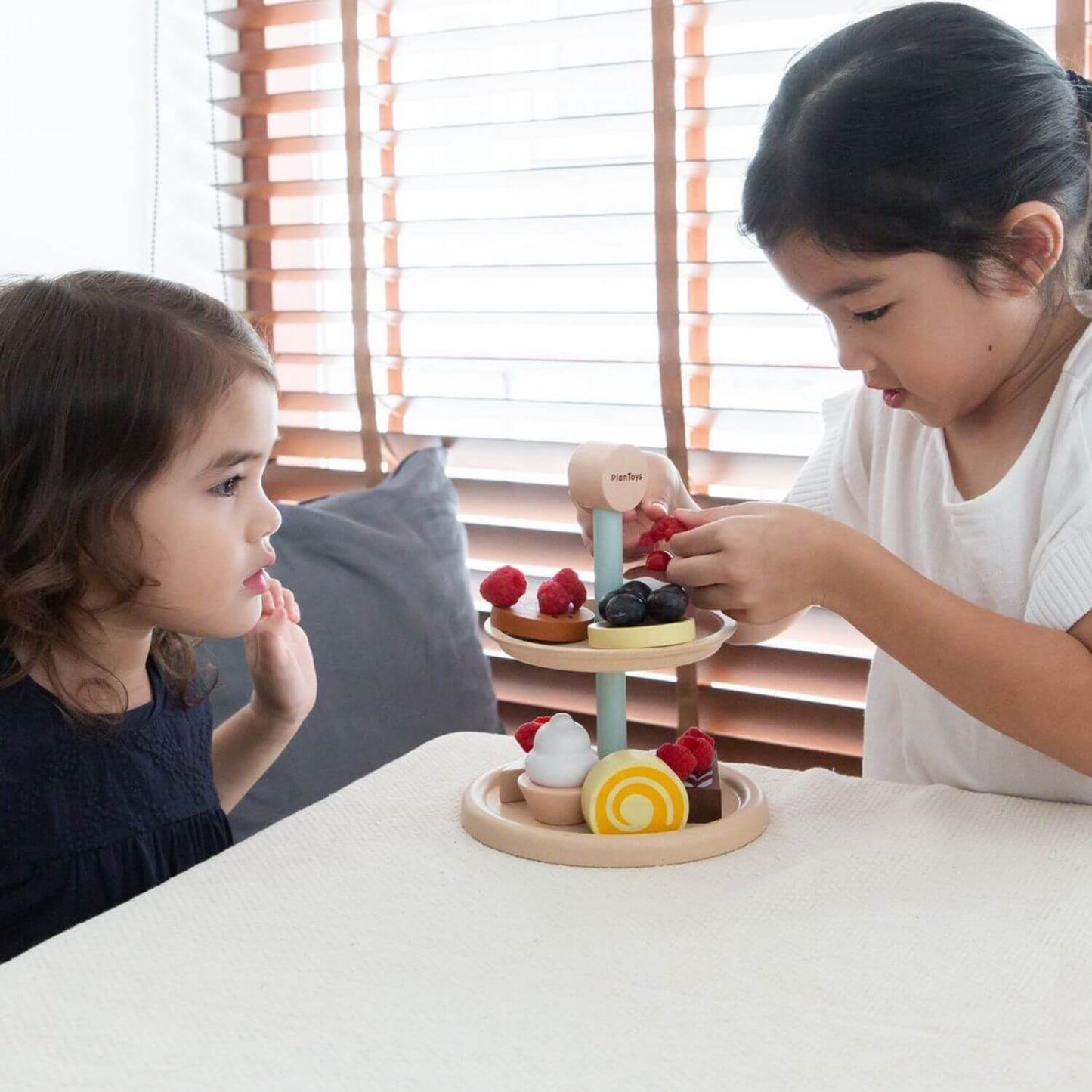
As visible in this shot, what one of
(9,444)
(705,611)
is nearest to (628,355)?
(705,611)

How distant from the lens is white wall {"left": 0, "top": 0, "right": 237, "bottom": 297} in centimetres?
158

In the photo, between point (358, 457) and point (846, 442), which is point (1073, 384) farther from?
point (358, 457)

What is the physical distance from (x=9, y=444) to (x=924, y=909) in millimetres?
706

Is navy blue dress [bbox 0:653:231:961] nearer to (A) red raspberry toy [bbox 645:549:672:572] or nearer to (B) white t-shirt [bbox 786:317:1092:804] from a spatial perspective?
(A) red raspberry toy [bbox 645:549:672:572]

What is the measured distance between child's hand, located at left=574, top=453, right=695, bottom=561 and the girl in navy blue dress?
25 cm

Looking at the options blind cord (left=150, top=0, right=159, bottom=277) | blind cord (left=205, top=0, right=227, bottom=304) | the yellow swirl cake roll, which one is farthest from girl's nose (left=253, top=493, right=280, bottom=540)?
blind cord (left=205, top=0, right=227, bottom=304)

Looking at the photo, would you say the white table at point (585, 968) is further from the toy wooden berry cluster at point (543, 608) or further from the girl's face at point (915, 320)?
the girl's face at point (915, 320)

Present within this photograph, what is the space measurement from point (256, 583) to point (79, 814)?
0.23m

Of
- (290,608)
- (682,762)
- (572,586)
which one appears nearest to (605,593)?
(572,586)

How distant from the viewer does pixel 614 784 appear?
83cm

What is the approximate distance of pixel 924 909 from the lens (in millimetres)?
728

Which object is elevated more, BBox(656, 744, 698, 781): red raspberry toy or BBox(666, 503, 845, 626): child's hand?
BBox(666, 503, 845, 626): child's hand

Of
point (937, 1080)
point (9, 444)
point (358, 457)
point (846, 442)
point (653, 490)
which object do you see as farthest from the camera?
point (358, 457)

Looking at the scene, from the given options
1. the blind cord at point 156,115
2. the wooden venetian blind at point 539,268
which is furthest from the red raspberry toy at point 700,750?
the blind cord at point 156,115
